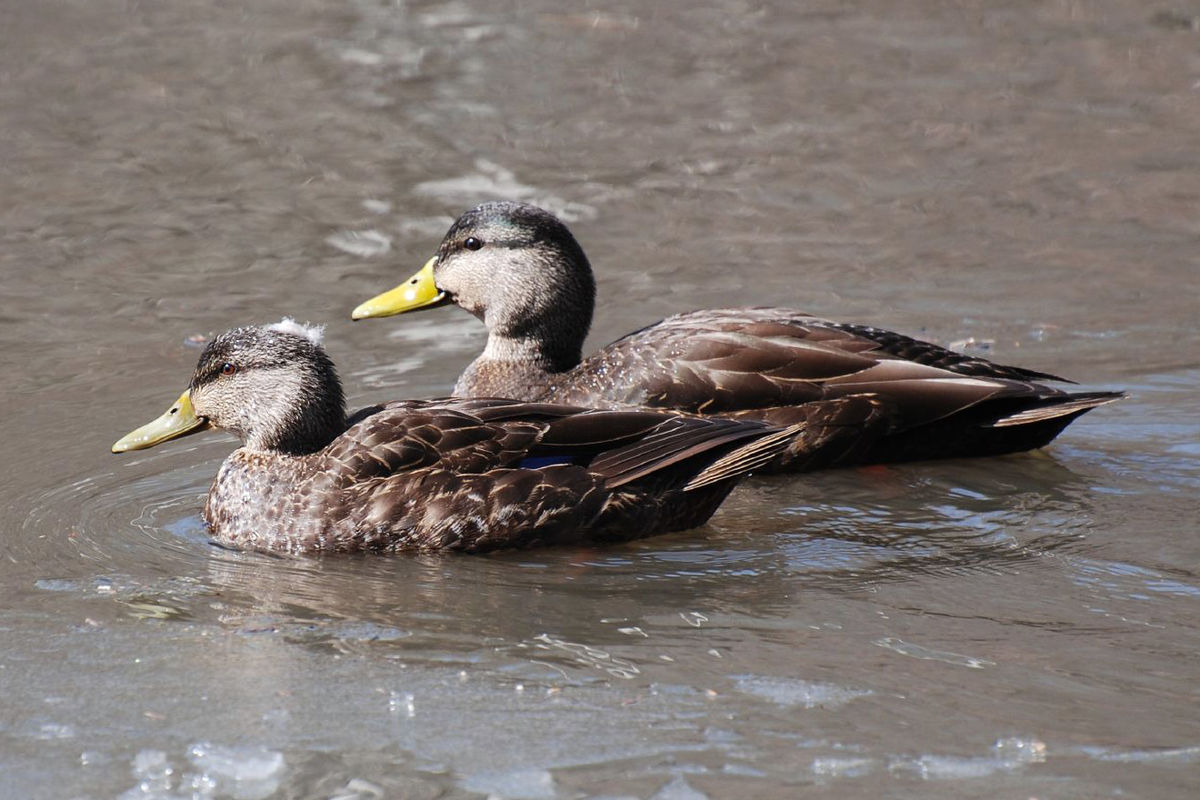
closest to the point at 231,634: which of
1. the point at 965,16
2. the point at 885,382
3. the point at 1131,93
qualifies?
the point at 885,382

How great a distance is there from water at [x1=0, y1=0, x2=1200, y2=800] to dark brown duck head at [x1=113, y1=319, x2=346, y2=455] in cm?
47

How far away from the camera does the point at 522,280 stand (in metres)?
8.96

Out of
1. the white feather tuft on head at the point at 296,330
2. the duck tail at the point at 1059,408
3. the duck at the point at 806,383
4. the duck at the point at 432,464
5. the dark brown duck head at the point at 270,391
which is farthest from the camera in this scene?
the duck at the point at 806,383

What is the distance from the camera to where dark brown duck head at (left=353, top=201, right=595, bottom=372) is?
29.3 feet

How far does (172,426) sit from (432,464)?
1254 mm

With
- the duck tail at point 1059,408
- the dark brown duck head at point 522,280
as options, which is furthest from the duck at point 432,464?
the dark brown duck head at point 522,280

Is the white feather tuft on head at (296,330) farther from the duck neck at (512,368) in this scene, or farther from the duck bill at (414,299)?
the duck bill at (414,299)

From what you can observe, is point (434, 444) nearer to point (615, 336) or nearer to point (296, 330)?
point (296, 330)

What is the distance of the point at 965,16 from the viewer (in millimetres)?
16062

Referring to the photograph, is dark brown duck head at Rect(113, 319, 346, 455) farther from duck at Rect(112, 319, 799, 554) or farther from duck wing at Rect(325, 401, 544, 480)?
duck wing at Rect(325, 401, 544, 480)

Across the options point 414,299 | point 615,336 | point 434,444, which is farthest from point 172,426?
point 615,336

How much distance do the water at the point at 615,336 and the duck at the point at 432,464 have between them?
0.14m

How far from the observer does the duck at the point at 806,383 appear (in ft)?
26.8

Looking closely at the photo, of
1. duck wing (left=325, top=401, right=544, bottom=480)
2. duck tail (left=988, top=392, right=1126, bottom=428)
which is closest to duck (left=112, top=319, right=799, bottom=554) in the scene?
duck wing (left=325, top=401, right=544, bottom=480)
